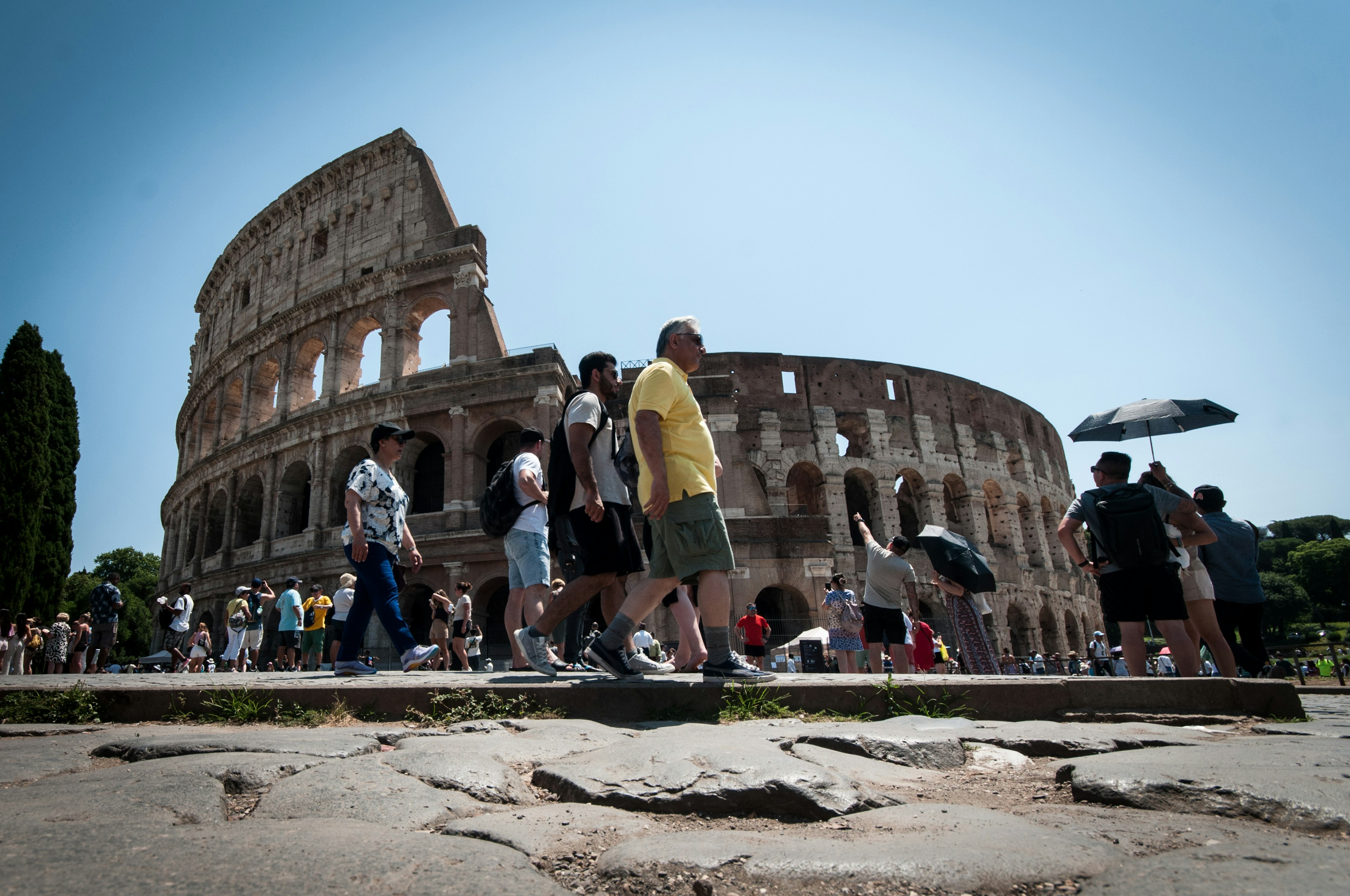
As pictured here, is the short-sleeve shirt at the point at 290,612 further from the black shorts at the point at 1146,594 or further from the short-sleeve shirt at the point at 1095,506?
the black shorts at the point at 1146,594

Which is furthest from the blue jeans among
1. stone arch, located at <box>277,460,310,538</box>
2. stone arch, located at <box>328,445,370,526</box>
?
stone arch, located at <box>277,460,310,538</box>

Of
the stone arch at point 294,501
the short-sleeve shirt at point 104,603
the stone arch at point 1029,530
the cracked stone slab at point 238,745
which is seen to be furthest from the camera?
the stone arch at point 1029,530

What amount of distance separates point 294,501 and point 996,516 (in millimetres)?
21838

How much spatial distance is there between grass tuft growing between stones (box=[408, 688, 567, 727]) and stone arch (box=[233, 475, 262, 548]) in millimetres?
21392

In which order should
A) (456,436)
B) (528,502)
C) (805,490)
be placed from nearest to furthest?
(528,502)
(456,436)
(805,490)

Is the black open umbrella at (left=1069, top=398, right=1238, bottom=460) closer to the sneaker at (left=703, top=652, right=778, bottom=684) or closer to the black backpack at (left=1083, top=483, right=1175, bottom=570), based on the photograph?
the black backpack at (left=1083, top=483, right=1175, bottom=570)

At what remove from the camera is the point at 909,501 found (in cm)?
2608

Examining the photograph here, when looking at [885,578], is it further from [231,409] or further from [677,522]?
[231,409]

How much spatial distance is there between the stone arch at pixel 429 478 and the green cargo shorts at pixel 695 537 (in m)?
16.7

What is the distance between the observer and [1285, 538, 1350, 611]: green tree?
57500 millimetres

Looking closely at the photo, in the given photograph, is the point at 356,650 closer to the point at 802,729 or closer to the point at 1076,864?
the point at 802,729

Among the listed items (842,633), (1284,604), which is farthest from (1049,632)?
(1284,604)

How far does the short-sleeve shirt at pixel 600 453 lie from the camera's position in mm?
4039

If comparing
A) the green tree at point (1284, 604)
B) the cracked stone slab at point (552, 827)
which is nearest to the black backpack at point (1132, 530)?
the cracked stone slab at point (552, 827)
